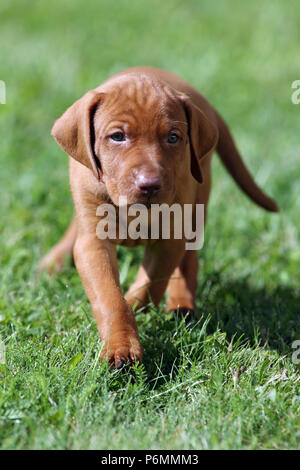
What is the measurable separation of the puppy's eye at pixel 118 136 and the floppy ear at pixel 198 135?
1.31 feet

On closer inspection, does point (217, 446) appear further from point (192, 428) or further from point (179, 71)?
point (179, 71)

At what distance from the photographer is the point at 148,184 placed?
2.97 meters

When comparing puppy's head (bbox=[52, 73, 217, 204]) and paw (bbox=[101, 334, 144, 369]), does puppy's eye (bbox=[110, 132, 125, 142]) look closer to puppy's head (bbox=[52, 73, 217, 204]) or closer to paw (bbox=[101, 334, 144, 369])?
puppy's head (bbox=[52, 73, 217, 204])

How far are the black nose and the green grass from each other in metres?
0.77

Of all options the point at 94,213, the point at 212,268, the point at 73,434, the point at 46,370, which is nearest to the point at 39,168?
the point at 212,268

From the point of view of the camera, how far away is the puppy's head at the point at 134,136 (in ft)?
10.0

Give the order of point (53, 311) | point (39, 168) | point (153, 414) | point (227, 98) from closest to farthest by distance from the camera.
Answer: point (153, 414) → point (53, 311) → point (39, 168) → point (227, 98)

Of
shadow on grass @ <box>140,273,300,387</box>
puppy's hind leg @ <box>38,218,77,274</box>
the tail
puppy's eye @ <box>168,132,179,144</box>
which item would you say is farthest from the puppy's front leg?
the tail

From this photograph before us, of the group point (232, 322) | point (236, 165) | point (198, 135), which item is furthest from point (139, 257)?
point (198, 135)

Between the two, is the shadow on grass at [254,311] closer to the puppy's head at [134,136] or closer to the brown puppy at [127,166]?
the brown puppy at [127,166]

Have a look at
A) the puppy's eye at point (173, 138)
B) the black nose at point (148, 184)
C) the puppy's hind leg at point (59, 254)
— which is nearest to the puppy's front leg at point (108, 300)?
the black nose at point (148, 184)

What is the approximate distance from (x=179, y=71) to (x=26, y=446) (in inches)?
220

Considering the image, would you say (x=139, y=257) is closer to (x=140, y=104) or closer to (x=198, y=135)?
(x=198, y=135)
